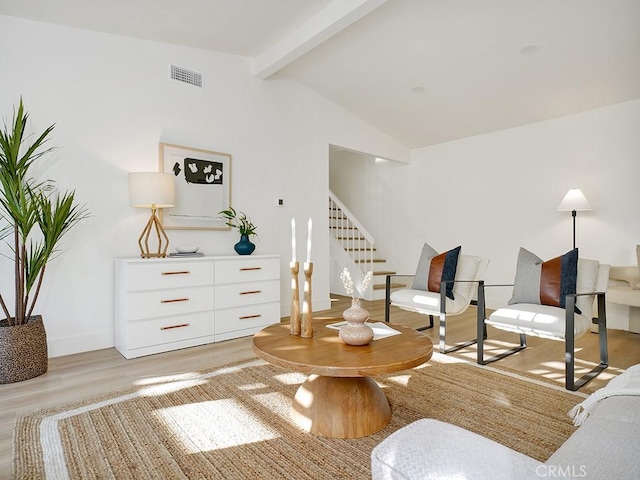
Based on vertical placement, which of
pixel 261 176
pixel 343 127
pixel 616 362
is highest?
pixel 343 127

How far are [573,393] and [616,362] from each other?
3.19 ft

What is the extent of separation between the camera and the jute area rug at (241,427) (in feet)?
5.17

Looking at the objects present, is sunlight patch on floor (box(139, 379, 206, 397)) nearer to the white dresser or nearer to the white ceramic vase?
the white dresser

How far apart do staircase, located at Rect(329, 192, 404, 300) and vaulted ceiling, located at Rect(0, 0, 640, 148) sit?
2.19m

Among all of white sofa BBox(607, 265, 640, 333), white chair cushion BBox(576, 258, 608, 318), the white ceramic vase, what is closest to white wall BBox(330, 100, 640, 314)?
white sofa BBox(607, 265, 640, 333)

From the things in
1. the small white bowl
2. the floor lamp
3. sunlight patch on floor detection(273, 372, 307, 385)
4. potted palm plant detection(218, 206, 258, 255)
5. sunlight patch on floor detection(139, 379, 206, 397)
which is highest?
the floor lamp

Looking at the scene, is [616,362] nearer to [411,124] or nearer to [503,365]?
[503,365]

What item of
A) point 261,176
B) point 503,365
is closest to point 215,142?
point 261,176

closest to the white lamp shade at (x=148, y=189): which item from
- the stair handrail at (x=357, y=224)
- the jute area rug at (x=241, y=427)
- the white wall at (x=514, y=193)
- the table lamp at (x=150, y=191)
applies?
the table lamp at (x=150, y=191)

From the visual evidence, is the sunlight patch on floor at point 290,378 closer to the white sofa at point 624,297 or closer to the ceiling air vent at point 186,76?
the ceiling air vent at point 186,76

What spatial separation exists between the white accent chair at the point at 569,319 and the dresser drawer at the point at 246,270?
1.97m

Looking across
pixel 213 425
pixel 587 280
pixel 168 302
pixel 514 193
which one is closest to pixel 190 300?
pixel 168 302

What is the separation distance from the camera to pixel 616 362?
296cm

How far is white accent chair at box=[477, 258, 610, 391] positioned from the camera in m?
2.40
